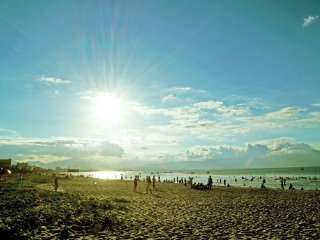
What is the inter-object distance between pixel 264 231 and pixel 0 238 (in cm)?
1294

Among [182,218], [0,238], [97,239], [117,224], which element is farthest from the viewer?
[182,218]

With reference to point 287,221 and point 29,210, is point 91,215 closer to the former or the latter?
point 29,210

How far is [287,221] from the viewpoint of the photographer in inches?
760

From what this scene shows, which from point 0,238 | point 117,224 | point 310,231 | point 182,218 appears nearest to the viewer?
point 0,238

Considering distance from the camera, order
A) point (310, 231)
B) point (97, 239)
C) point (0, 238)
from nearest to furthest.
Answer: point (0, 238), point (97, 239), point (310, 231)

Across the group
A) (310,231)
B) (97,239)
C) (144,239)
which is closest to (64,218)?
(97,239)

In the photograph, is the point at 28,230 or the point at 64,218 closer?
the point at 28,230

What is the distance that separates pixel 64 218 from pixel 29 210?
2702mm

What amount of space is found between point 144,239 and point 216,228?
15.9 ft

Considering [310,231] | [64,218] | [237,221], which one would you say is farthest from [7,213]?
[310,231]

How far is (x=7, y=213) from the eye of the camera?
17641 millimetres

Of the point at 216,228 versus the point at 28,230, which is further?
the point at 216,228

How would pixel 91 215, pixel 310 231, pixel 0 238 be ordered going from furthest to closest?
pixel 91 215, pixel 310 231, pixel 0 238

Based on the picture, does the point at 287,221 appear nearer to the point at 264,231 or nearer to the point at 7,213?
the point at 264,231
